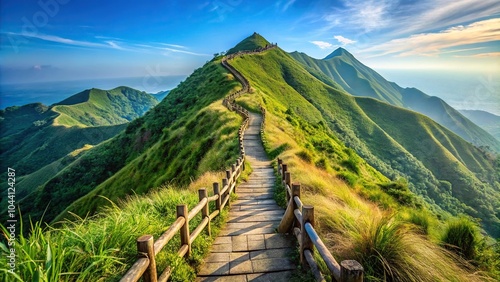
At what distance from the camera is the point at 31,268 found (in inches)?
126

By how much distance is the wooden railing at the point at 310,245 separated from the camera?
327 cm

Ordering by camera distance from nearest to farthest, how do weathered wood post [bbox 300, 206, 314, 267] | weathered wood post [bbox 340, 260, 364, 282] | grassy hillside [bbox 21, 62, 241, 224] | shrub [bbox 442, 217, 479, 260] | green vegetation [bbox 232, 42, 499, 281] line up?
weathered wood post [bbox 340, 260, 364, 282] < green vegetation [bbox 232, 42, 499, 281] < weathered wood post [bbox 300, 206, 314, 267] < shrub [bbox 442, 217, 479, 260] < grassy hillside [bbox 21, 62, 241, 224]

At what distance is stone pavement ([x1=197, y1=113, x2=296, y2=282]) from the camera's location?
537 cm


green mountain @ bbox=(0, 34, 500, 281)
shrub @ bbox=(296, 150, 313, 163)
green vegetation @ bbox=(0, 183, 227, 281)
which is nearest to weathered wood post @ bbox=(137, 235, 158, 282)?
green vegetation @ bbox=(0, 183, 227, 281)

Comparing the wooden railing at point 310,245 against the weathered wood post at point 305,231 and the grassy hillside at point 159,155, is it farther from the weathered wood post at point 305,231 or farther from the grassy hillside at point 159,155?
the grassy hillside at point 159,155

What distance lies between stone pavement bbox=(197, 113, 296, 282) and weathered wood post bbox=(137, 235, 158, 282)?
1495 millimetres

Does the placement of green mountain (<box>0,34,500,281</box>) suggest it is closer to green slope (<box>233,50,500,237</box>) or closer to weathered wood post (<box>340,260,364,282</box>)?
green slope (<box>233,50,500,237</box>)

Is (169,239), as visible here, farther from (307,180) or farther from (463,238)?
(307,180)

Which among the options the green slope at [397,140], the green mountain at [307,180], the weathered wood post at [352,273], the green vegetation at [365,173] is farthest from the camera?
the green slope at [397,140]

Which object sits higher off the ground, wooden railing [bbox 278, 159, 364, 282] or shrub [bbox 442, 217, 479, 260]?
wooden railing [bbox 278, 159, 364, 282]

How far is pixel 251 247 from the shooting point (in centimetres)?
640

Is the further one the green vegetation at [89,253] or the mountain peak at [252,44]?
the mountain peak at [252,44]

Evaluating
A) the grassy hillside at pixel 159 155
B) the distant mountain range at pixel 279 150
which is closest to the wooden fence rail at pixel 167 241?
the grassy hillside at pixel 159 155

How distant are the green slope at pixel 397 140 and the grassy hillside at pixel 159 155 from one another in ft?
62.6
